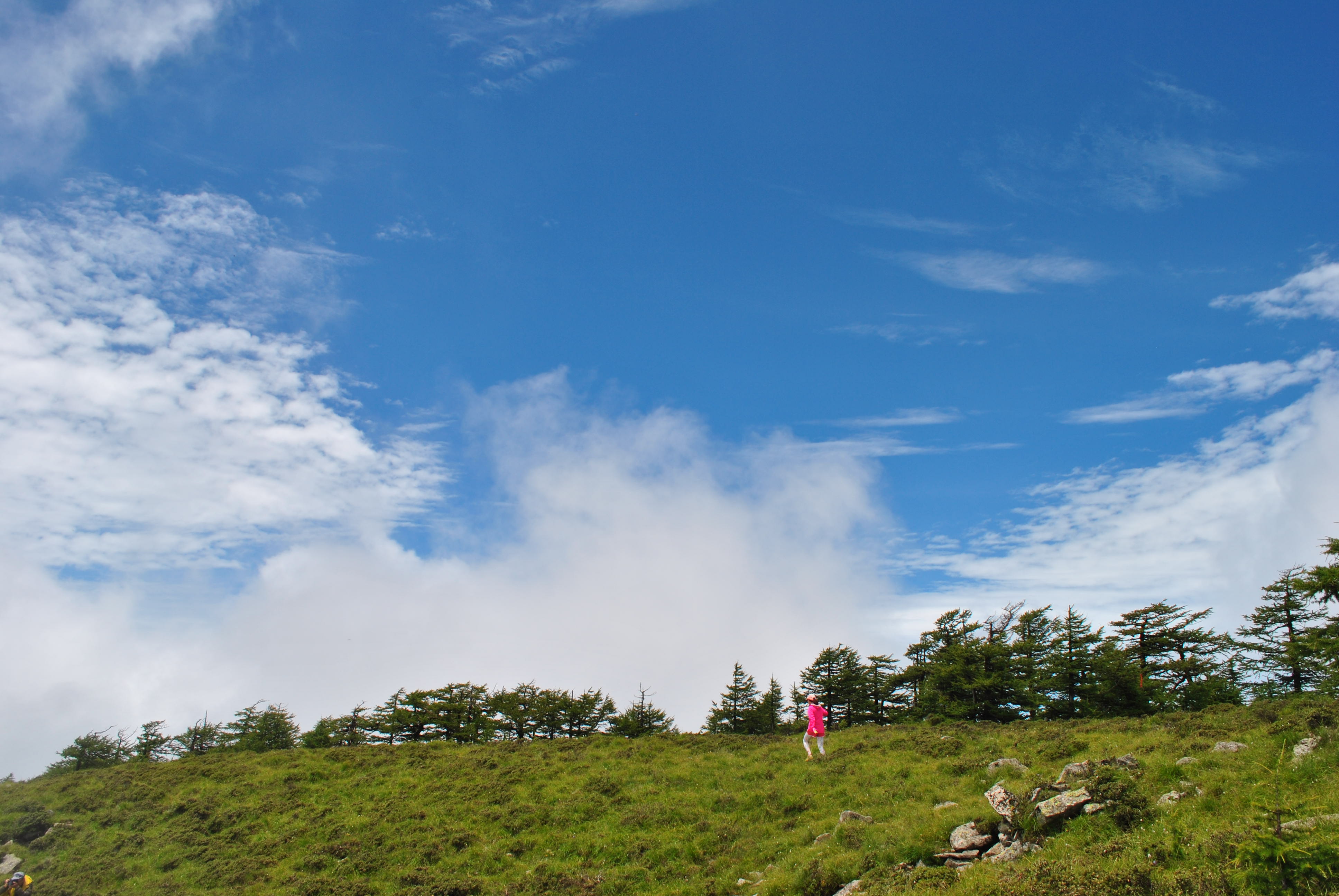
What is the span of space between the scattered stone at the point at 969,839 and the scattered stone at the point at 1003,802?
612 mm

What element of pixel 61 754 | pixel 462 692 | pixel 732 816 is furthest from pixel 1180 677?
pixel 61 754

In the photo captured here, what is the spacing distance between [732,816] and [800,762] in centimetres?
616

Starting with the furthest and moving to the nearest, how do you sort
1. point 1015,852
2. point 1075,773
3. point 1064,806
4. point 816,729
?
point 816,729 → point 1075,773 → point 1064,806 → point 1015,852

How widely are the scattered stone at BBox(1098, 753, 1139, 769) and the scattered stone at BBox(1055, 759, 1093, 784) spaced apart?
831 millimetres

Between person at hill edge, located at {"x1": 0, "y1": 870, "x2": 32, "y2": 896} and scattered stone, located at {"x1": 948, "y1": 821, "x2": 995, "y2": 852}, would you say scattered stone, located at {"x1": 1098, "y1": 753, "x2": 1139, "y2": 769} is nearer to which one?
scattered stone, located at {"x1": 948, "y1": 821, "x2": 995, "y2": 852}

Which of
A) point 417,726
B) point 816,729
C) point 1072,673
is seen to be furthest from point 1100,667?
point 417,726

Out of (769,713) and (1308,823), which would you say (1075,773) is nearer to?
(1308,823)

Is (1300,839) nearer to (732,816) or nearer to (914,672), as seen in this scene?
(732,816)

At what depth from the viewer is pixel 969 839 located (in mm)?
14336

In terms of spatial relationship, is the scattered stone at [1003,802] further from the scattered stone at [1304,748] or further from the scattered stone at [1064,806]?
the scattered stone at [1304,748]

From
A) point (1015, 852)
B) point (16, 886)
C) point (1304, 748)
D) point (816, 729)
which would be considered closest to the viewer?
point (1015, 852)

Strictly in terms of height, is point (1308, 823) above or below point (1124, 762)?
above

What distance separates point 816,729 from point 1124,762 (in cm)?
Result: 1396

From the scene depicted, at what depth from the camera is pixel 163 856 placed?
26.8 meters
